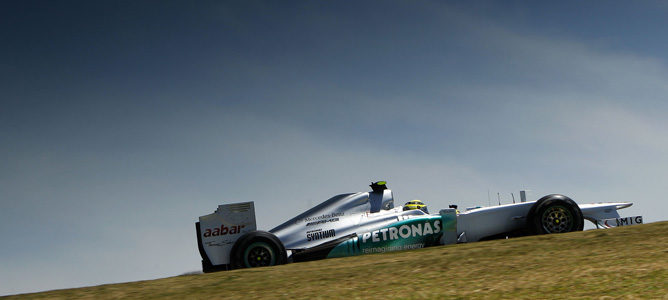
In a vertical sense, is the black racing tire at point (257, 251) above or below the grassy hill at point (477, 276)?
above

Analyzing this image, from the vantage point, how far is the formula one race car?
34.7 ft

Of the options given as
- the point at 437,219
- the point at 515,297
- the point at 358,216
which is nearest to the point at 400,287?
the point at 515,297

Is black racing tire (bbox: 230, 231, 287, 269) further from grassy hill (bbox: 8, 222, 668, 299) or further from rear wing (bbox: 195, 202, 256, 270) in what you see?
grassy hill (bbox: 8, 222, 668, 299)

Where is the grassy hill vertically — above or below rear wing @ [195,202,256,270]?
below

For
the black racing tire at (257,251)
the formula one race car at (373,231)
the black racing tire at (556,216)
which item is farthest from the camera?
the black racing tire at (257,251)

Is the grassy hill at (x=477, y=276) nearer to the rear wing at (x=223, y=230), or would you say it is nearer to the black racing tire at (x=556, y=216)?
the black racing tire at (x=556, y=216)

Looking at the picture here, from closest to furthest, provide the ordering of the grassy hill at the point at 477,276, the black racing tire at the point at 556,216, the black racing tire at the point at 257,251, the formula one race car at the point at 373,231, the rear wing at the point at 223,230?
the grassy hill at the point at 477,276 → the black racing tire at the point at 556,216 → the formula one race car at the point at 373,231 → the black racing tire at the point at 257,251 → the rear wing at the point at 223,230

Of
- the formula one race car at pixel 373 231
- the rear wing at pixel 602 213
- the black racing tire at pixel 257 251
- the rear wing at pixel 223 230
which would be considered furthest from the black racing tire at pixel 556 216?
the rear wing at pixel 223 230

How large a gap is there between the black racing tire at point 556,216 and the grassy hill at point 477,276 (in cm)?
97

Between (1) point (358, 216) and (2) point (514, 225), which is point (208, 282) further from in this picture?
(2) point (514, 225)

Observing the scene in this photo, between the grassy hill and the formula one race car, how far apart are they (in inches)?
48.4

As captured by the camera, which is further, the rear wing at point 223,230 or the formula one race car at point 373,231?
the rear wing at point 223,230

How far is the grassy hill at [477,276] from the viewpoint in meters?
5.48

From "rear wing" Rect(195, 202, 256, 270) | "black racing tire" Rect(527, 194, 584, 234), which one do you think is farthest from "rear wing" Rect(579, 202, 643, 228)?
"rear wing" Rect(195, 202, 256, 270)
